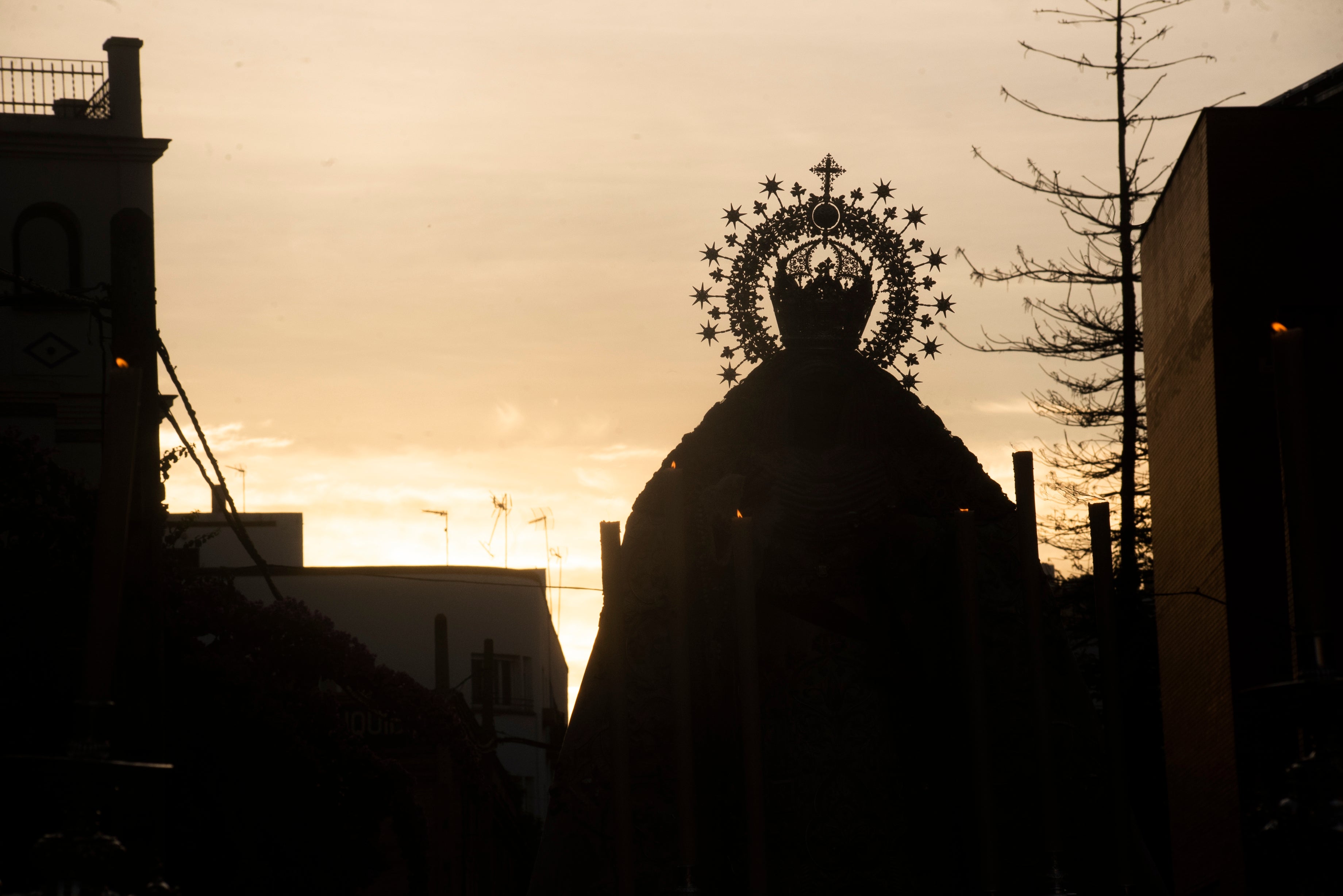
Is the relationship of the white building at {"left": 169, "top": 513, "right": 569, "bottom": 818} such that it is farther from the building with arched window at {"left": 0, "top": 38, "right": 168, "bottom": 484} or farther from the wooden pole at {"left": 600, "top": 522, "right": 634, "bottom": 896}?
the wooden pole at {"left": 600, "top": 522, "right": 634, "bottom": 896}

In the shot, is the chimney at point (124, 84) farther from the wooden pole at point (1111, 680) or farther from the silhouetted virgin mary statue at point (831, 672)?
the wooden pole at point (1111, 680)

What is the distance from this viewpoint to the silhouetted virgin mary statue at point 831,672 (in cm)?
578

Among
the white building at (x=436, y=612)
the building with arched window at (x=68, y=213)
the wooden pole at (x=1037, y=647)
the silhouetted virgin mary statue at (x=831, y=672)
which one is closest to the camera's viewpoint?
the wooden pole at (x=1037, y=647)

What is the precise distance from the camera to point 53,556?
9.77m

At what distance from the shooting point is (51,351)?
2059 centimetres

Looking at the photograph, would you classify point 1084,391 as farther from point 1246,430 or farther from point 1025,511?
point 1025,511

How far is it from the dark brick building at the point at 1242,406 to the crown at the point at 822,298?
707cm

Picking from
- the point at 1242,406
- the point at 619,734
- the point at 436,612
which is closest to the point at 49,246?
the point at 1242,406

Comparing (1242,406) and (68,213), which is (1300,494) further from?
(68,213)

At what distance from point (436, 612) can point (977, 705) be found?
38.5 meters

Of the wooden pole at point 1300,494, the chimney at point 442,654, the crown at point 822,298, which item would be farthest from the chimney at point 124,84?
the wooden pole at point 1300,494

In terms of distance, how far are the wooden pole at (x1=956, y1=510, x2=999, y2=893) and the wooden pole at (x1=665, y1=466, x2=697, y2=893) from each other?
76 centimetres

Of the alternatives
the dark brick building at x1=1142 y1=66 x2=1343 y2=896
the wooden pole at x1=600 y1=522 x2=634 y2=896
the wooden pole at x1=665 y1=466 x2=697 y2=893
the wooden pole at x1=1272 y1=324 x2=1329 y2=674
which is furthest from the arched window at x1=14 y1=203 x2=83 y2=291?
the wooden pole at x1=1272 y1=324 x2=1329 y2=674

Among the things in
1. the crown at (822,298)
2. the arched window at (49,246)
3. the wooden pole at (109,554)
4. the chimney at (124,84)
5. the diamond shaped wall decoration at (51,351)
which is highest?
the chimney at (124,84)
